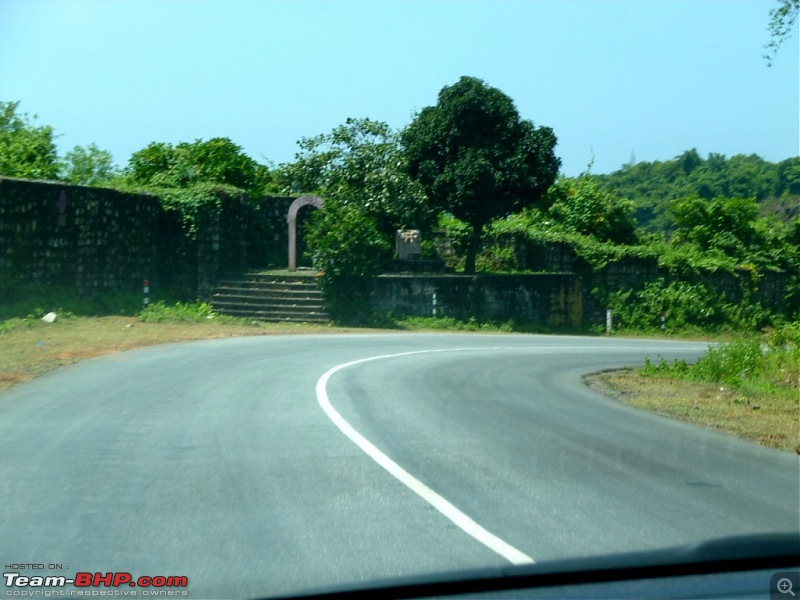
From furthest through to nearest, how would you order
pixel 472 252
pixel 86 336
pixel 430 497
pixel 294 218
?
pixel 472 252 < pixel 294 218 < pixel 86 336 < pixel 430 497

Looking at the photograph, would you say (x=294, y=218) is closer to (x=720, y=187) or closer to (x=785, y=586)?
(x=785, y=586)

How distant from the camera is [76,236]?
88.1 feet

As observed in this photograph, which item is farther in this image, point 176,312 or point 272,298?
point 272,298

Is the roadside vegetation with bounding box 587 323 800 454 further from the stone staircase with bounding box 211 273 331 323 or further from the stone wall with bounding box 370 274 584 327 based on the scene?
the stone staircase with bounding box 211 273 331 323

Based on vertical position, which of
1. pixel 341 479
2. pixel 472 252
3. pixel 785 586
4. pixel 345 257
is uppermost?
pixel 472 252

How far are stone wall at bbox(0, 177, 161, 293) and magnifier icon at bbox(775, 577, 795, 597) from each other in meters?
23.8

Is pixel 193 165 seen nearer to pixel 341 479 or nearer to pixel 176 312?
pixel 176 312

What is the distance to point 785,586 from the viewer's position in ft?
12.2

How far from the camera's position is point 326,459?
29.5 feet

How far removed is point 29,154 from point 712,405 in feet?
79.9

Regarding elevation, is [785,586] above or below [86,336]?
above

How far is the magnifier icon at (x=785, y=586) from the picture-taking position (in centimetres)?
367

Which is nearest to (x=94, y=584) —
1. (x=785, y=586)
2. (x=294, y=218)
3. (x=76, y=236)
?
(x=785, y=586)

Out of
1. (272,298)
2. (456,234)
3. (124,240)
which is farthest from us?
(456,234)
